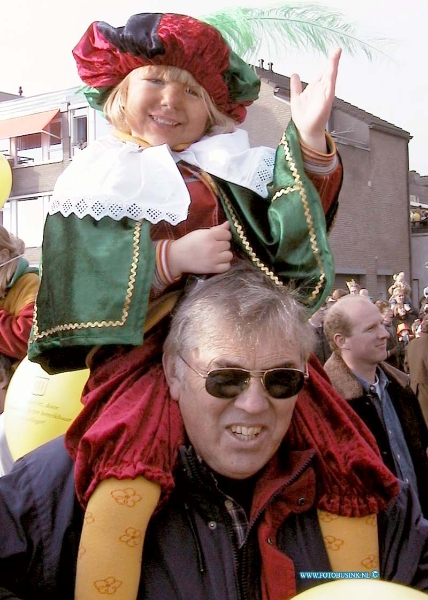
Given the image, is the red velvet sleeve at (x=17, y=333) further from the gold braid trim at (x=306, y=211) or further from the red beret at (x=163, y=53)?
the gold braid trim at (x=306, y=211)

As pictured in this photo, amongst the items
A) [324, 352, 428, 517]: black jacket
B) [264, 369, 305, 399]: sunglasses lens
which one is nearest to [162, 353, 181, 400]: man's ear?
[264, 369, 305, 399]: sunglasses lens

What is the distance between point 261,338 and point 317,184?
1.54ft

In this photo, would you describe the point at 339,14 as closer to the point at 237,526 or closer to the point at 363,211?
the point at 237,526

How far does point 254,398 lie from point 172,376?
233 mm

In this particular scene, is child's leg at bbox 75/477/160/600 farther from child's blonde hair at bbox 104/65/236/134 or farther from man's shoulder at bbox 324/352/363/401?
man's shoulder at bbox 324/352/363/401

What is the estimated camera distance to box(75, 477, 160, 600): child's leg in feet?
5.85

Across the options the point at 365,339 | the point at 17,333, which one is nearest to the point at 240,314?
the point at 17,333

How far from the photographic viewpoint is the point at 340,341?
446cm

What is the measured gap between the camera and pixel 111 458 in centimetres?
184

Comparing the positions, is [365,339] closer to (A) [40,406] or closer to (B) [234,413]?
(A) [40,406]

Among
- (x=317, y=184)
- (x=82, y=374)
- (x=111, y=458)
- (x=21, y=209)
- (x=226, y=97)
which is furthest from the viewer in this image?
(x=21, y=209)

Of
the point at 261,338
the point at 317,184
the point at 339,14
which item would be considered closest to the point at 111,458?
the point at 261,338

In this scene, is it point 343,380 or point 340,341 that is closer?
point 343,380

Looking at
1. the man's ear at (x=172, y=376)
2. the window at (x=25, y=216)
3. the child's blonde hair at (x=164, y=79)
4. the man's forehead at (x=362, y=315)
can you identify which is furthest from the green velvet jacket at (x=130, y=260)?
the window at (x=25, y=216)
